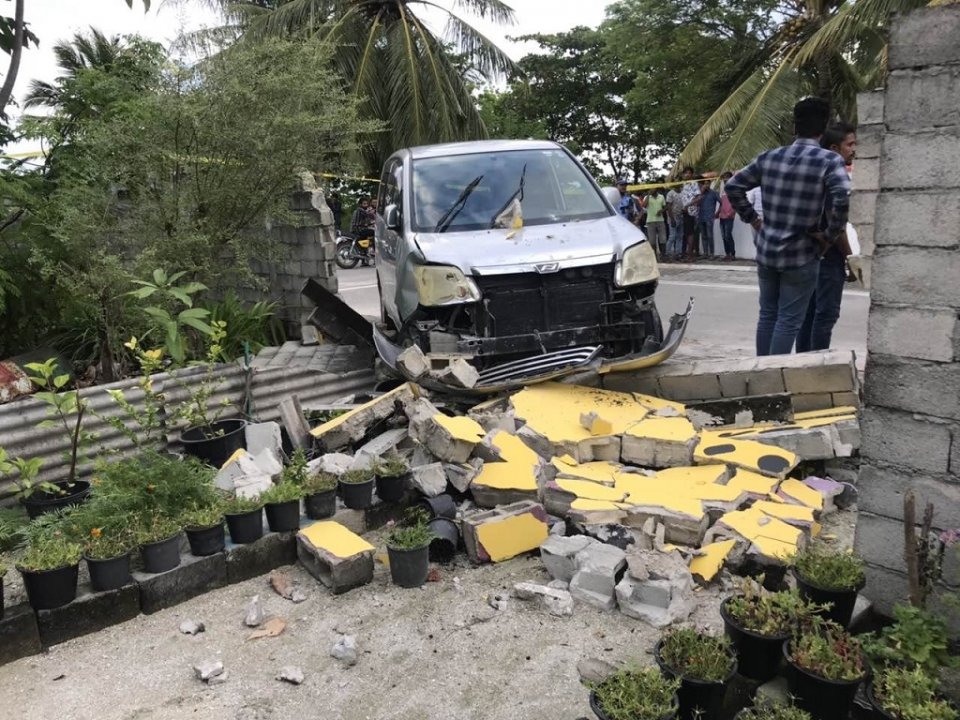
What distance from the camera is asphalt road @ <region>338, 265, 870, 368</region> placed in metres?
8.23

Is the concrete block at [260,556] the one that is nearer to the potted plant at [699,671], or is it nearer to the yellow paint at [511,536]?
the yellow paint at [511,536]

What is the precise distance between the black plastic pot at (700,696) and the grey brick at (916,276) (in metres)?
1.51

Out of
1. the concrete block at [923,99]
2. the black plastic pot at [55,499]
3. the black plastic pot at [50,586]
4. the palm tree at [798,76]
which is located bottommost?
the black plastic pot at [50,586]

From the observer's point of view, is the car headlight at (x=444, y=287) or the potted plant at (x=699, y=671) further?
the car headlight at (x=444, y=287)

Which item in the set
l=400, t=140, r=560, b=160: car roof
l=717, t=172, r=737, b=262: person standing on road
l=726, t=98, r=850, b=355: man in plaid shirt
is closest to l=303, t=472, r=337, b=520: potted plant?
l=726, t=98, r=850, b=355: man in plaid shirt

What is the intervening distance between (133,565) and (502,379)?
2.69m

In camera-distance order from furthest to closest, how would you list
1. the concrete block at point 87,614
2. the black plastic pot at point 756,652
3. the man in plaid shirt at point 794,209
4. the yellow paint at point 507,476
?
the man in plaid shirt at point 794,209, the yellow paint at point 507,476, the concrete block at point 87,614, the black plastic pot at point 756,652

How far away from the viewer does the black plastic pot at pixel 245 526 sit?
13.1ft

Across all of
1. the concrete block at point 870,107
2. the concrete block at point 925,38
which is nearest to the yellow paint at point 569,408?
the concrete block at point 925,38

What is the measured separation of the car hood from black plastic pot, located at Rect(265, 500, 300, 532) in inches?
87.2

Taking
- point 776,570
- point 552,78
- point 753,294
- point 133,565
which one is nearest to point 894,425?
point 776,570

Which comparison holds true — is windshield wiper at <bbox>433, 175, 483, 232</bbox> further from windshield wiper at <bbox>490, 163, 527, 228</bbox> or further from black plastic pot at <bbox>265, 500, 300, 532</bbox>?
black plastic pot at <bbox>265, 500, 300, 532</bbox>

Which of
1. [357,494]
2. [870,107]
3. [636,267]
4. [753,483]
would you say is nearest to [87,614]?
[357,494]

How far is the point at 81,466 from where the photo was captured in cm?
492
